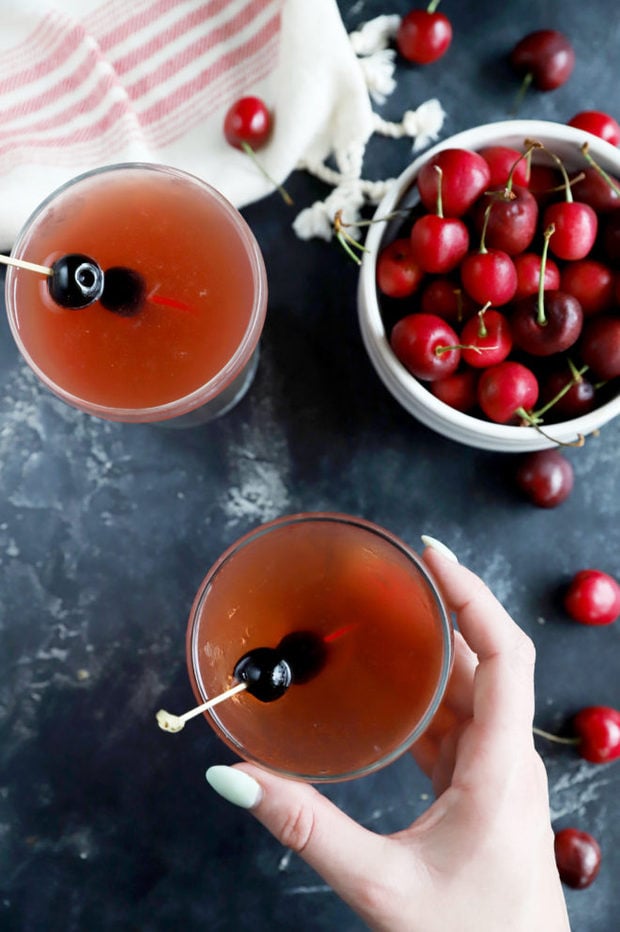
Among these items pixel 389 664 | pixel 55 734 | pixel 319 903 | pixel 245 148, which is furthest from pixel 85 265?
pixel 319 903

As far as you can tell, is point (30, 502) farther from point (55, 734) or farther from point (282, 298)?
point (282, 298)

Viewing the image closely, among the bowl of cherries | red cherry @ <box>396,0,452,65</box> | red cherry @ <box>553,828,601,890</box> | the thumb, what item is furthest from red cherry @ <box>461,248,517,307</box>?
red cherry @ <box>553,828,601,890</box>

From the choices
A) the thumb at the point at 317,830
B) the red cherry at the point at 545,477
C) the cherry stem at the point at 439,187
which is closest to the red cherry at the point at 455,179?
the cherry stem at the point at 439,187

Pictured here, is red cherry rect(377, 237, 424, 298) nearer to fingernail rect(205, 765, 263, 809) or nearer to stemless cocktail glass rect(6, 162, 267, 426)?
stemless cocktail glass rect(6, 162, 267, 426)

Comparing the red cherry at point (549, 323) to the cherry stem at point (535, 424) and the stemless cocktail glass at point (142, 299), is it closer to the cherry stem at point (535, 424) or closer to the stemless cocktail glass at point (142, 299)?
the cherry stem at point (535, 424)

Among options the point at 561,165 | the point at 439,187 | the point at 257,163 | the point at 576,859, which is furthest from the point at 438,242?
the point at 576,859

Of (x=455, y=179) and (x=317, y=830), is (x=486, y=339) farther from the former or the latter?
(x=317, y=830)
